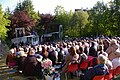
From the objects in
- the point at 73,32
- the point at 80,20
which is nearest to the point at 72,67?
the point at 80,20

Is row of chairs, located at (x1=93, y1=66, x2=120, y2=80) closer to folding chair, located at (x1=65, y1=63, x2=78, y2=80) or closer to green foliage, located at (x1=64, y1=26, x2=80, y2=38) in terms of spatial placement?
folding chair, located at (x1=65, y1=63, x2=78, y2=80)

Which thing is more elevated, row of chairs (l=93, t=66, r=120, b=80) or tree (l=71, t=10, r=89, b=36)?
tree (l=71, t=10, r=89, b=36)

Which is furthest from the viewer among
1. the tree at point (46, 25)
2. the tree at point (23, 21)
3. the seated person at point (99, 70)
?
the tree at point (46, 25)

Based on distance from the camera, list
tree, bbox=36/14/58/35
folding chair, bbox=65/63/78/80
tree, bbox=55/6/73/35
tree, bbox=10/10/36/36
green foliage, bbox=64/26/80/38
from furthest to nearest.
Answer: tree, bbox=36/14/58/35
tree, bbox=55/6/73/35
green foliage, bbox=64/26/80/38
tree, bbox=10/10/36/36
folding chair, bbox=65/63/78/80

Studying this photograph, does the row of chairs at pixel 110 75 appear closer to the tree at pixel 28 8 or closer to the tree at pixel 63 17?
the tree at pixel 63 17

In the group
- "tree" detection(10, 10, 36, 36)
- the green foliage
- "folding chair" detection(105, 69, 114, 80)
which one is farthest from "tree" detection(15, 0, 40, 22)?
"folding chair" detection(105, 69, 114, 80)

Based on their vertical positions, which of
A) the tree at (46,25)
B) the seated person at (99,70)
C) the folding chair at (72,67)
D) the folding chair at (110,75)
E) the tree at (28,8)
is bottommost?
the folding chair at (72,67)

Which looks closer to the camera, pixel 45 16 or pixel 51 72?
pixel 51 72

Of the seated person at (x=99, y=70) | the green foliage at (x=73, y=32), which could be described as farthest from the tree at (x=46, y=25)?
the seated person at (x=99, y=70)

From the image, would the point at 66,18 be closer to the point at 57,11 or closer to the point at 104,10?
the point at 57,11

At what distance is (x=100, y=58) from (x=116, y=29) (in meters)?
57.9

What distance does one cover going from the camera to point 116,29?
6638 cm

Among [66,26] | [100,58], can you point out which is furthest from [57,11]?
[100,58]

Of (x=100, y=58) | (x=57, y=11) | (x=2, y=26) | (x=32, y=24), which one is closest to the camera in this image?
(x=100, y=58)
